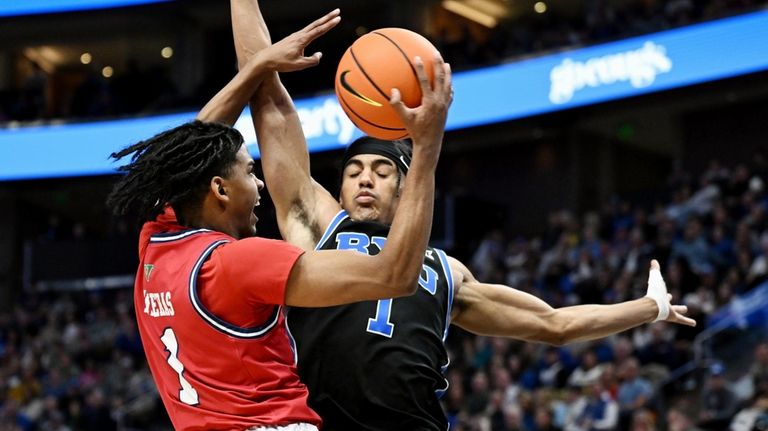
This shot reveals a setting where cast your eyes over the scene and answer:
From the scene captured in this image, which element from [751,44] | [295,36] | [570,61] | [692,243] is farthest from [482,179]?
[295,36]

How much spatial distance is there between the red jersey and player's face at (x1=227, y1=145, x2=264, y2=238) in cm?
12

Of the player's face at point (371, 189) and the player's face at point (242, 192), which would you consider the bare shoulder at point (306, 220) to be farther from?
the player's face at point (242, 192)

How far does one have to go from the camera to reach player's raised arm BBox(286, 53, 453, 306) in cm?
337

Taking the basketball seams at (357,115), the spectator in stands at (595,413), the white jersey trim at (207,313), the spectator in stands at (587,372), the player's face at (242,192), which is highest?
the basketball seams at (357,115)

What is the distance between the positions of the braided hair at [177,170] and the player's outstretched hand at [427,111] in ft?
2.09

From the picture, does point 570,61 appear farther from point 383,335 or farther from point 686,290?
point 383,335

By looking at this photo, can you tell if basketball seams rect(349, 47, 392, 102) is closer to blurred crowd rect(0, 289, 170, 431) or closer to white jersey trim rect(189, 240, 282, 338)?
white jersey trim rect(189, 240, 282, 338)

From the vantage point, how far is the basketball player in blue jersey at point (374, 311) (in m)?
4.34

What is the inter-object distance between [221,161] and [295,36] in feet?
3.12

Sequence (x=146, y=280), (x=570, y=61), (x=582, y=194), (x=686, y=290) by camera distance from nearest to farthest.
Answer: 1. (x=146, y=280)
2. (x=686, y=290)
3. (x=570, y=61)
4. (x=582, y=194)

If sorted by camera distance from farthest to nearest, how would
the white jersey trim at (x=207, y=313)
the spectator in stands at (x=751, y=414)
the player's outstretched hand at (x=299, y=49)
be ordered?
the spectator in stands at (x=751, y=414)
the player's outstretched hand at (x=299, y=49)
the white jersey trim at (x=207, y=313)

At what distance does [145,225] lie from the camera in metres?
3.90

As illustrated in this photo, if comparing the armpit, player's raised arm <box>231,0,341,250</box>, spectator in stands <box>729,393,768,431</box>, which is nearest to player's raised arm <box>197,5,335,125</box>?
player's raised arm <box>231,0,341,250</box>

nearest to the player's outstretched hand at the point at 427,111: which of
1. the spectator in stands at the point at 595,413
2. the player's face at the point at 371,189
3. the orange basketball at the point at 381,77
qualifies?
the orange basketball at the point at 381,77
